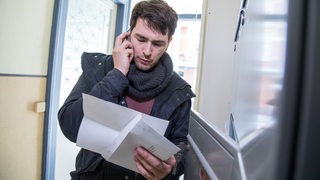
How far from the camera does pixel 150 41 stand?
96 cm

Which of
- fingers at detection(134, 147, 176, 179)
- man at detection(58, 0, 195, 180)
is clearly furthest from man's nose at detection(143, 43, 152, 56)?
fingers at detection(134, 147, 176, 179)

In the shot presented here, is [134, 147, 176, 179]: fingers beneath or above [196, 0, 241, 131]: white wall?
beneath

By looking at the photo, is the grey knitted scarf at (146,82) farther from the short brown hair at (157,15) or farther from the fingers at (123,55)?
the short brown hair at (157,15)

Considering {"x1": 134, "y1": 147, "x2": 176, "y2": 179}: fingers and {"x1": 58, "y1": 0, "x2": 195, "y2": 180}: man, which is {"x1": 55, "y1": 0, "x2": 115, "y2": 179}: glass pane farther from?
{"x1": 134, "y1": 147, "x2": 176, "y2": 179}: fingers


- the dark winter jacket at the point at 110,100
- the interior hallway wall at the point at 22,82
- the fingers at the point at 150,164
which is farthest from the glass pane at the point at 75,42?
the fingers at the point at 150,164

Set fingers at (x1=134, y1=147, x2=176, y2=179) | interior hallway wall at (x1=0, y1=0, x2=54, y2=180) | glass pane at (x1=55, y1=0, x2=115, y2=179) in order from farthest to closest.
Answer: glass pane at (x1=55, y1=0, x2=115, y2=179), interior hallway wall at (x1=0, y1=0, x2=54, y2=180), fingers at (x1=134, y1=147, x2=176, y2=179)

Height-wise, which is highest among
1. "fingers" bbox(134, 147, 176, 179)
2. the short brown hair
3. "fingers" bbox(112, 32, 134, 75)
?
the short brown hair

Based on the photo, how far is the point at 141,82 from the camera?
37.8 inches

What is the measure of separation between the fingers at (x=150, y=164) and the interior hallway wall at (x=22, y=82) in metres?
0.98

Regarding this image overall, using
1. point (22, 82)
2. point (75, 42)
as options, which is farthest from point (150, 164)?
point (75, 42)

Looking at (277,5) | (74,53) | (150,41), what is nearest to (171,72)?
(150,41)

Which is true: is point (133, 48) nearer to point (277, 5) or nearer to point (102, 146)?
point (102, 146)

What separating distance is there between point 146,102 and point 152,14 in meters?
0.35

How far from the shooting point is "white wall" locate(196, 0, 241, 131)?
158cm
